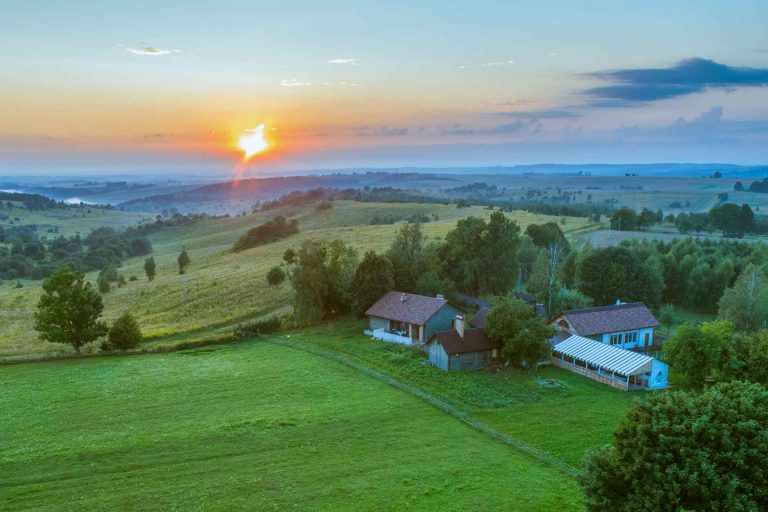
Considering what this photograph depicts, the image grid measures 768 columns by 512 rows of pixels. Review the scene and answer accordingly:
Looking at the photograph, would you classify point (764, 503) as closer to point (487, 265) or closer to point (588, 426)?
point (588, 426)

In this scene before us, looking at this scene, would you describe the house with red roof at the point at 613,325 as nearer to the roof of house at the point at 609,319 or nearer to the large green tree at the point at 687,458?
the roof of house at the point at 609,319

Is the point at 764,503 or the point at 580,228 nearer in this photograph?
the point at 764,503

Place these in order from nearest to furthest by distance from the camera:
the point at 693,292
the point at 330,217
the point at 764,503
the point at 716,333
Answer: the point at 764,503
the point at 716,333
the point at 693,292
the point at 330,217

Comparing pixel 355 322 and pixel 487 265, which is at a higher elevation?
pixel 487 265

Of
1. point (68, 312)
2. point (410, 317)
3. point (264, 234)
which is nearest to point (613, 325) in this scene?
point (410, 317)

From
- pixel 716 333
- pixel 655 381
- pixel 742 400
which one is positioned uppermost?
pixel 742 400

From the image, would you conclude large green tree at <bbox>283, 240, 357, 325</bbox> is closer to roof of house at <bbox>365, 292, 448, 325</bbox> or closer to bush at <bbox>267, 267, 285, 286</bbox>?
roof of house at <bbox>365, 292, 448, 325</bbox>

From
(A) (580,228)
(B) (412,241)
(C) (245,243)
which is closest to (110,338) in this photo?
(B) (412,241)
